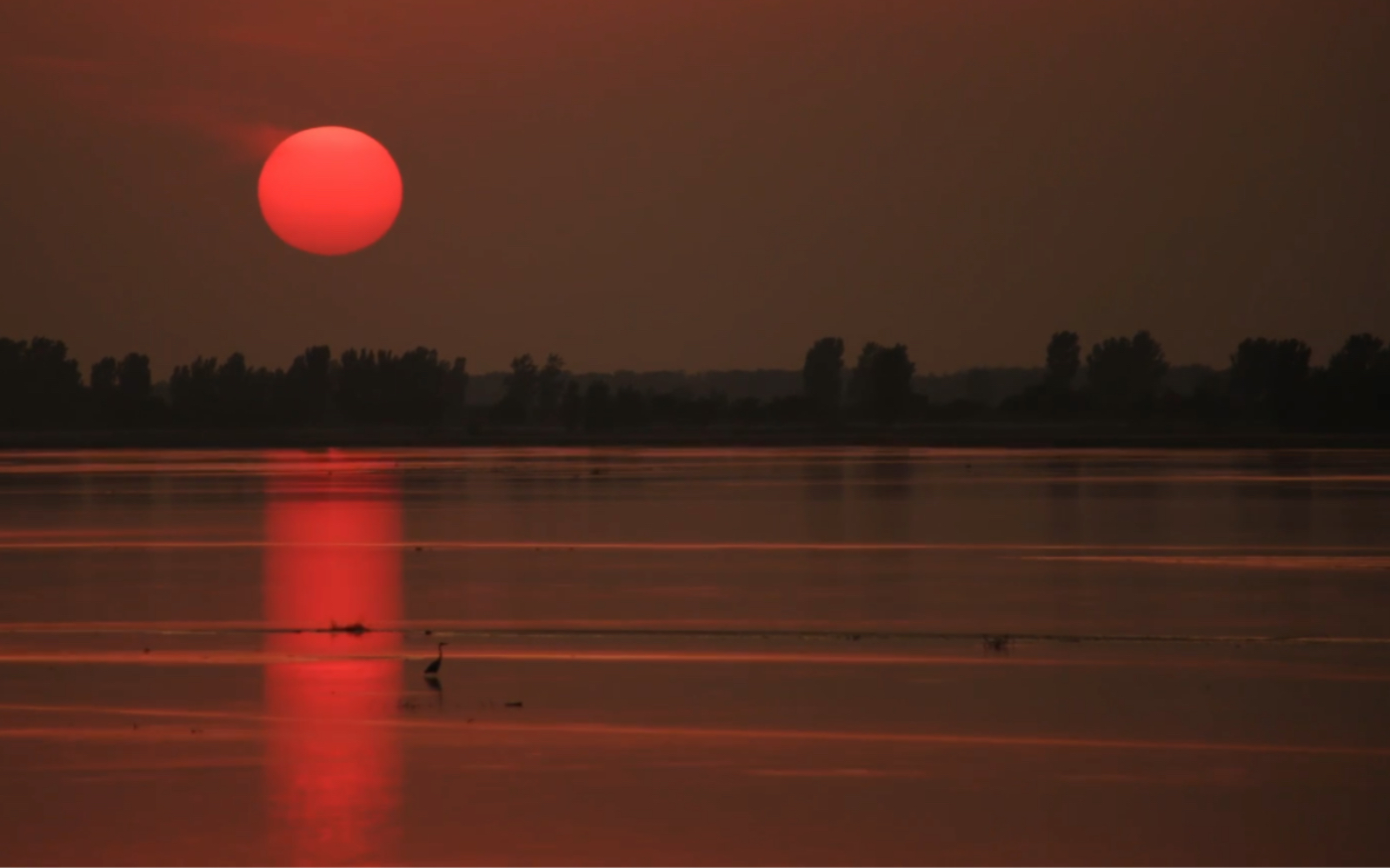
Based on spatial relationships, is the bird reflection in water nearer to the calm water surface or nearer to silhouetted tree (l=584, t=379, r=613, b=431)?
the calm water surface

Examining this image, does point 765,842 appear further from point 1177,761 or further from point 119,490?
point 119,490

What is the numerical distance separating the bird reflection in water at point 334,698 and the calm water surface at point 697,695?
47 millimetres

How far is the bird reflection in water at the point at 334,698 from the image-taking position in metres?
10.4

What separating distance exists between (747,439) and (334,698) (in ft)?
433

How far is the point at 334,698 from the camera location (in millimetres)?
14883

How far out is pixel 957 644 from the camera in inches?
710

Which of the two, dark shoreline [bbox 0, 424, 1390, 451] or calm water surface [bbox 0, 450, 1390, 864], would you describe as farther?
dark shoreline [bbox 0, 424, 1390, 451]

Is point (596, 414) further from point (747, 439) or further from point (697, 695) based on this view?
point (697, 695)

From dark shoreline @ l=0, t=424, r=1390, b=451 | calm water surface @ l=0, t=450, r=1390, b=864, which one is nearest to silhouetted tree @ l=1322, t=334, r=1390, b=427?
dark shoreline @ l=0, t=424, r=1390, b=451

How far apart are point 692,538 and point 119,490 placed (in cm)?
2699

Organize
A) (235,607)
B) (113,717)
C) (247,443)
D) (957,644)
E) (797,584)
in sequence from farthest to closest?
(247,443) → (797,584) → (235,607) → (957,644) → (113,717)

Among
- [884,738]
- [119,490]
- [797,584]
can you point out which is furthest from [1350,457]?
[884,738]

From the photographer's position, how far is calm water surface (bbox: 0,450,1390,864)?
10.4 meters

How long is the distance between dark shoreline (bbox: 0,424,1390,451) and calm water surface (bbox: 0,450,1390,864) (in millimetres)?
88440
